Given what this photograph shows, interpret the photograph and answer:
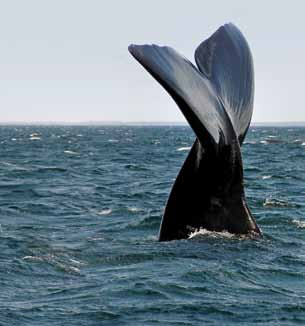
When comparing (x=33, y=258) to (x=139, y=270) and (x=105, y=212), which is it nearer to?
(x=139, y=270)

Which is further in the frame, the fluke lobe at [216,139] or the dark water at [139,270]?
the fluke lobe at [216,139]

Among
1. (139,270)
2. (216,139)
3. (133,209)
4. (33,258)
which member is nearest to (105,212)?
(133,209)

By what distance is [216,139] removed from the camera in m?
9.50

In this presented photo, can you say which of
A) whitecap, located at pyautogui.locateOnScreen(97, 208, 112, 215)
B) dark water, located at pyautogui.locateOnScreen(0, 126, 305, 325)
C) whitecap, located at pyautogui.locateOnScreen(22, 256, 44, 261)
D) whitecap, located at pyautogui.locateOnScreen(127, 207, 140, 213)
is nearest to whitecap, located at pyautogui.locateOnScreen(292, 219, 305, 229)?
dark water, located at pyautogui.locateOnScreen(0, 126, 305, 325)

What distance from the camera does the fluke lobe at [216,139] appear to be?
9.37 metres

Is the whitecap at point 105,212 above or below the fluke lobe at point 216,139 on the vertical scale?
below

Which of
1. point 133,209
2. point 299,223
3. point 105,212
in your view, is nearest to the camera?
point 299,223

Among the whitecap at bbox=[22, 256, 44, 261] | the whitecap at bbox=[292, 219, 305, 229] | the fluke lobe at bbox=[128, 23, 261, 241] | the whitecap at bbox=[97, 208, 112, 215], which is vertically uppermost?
the fluke lobe at bbox=[128, 23, 261, 241]

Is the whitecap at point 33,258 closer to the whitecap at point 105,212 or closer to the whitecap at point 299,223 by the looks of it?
the whitecap at point 299,223

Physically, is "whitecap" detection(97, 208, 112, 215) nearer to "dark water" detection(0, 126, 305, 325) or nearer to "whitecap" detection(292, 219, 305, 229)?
"dark water" detection(0, 126, 305, 325)

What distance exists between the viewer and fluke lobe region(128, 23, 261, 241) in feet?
30.7

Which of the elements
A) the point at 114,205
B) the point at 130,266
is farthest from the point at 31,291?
the point at 114,205

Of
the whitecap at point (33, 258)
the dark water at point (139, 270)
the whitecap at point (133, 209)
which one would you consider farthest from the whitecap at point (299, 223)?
the whitecap at point (33, 258)

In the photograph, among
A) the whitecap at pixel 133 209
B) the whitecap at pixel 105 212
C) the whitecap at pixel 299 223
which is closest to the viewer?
the whitecap at pixel 299 223
